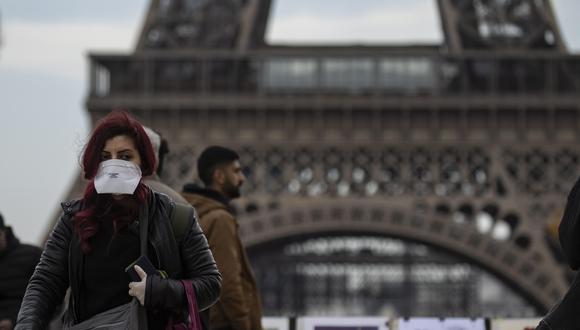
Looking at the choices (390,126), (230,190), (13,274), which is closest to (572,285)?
(230,190)

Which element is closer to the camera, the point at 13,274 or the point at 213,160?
the point at 13,274

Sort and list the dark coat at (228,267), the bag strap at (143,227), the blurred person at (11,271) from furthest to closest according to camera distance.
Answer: the blurred person at (11,271), the dark coat at (228,267), the bag strap at (143,227)

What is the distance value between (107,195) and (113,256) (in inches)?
9.4

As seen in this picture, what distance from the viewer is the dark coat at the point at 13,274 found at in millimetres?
8477

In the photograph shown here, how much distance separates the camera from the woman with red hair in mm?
5891

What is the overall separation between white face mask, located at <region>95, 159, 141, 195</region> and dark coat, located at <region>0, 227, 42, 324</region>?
273 cm

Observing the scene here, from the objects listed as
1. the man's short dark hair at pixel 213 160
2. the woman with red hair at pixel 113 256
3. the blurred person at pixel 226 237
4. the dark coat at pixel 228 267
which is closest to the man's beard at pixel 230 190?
the blurred person at pixel 226 237

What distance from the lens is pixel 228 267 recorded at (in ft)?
26.9

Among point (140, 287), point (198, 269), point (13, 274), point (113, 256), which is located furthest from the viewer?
point (13, 274)

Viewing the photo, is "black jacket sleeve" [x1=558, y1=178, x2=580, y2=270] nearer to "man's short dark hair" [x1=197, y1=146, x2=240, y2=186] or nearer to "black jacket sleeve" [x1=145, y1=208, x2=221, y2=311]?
"black jacket sleeve" [x1=145, y1=208, x2=221, y2=311]

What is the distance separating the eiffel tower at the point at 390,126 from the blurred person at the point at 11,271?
25812mm

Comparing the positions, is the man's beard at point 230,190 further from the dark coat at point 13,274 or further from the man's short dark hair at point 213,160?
the dark coat at point 13,274

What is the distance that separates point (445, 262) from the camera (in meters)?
56.4

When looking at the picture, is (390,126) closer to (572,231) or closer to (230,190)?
(230,190)
